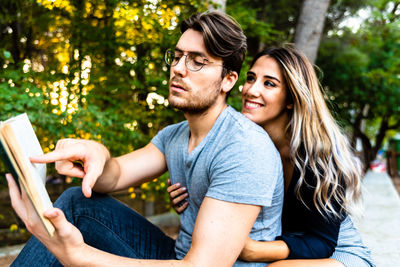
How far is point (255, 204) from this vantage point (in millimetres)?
1488

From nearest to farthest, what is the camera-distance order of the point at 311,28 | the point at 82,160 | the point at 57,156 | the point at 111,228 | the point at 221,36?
the point at 57,156 < the point at 82,160 < the point at 221,36 < the point at 111,228 < the point at 311,28

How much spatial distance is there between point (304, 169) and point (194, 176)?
688mm

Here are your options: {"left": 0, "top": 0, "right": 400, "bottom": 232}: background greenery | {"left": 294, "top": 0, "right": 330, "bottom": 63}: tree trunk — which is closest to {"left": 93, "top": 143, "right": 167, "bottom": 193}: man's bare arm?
{"left": 0, "top": 0, "right": 400, "bottom": 232}: background greenery

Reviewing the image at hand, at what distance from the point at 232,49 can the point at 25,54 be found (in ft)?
8.27

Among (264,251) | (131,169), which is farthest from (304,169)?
(131,169)

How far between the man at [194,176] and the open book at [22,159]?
140 mm

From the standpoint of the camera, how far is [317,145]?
2182 millimetres

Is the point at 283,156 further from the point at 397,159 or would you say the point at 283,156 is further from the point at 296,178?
the point at 397,159

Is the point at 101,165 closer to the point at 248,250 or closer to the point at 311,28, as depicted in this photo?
the point at 248,250

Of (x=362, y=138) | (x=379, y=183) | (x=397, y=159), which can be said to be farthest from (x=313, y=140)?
(x=397, y=159)

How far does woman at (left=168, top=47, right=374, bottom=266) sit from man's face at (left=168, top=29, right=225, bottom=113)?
440mm

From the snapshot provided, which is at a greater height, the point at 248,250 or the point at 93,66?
the point at 93,66

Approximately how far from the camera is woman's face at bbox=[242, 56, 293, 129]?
7.81ft

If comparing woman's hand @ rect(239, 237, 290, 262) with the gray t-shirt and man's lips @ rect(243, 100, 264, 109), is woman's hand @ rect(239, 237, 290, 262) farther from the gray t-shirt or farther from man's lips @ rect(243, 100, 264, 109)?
man's lips @ rect(243, 100, 264, 109)
